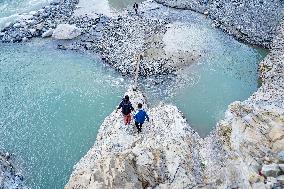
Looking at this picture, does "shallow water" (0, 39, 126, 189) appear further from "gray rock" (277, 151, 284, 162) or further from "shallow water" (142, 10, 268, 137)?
"gray rock" (277, 151, 284, 162)

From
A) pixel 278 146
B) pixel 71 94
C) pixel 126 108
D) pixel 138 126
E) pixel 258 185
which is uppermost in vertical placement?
pixel 278 146

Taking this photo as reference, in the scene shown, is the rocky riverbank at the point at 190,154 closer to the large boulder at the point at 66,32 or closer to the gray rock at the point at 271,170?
the gray rock at the point at 271,170

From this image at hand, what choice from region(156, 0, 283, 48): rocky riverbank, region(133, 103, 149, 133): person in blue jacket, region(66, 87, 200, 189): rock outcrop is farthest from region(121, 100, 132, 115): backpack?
region(156, 0, 283, 48): rocky riverbank

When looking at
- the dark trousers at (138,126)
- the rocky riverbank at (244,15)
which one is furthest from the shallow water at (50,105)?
the rocky riverbank at (244,15)

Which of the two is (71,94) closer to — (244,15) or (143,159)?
(143,159)

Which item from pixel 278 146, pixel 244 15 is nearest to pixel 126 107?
pixel 278 146

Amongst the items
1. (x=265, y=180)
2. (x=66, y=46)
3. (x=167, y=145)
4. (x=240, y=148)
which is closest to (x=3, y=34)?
(x=66, y=46)
